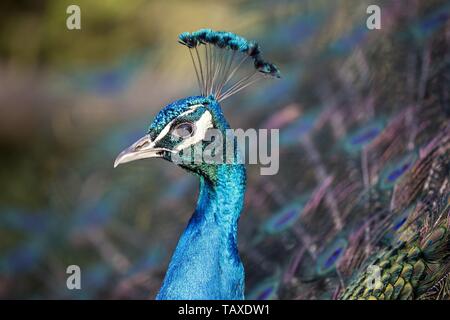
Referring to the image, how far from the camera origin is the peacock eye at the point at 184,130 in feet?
6.82

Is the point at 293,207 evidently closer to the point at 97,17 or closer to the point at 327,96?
the point at 327,96

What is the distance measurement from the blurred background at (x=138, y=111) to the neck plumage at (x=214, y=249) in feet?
3.25

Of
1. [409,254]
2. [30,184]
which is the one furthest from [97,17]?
[409,254]

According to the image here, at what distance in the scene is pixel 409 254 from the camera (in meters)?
2.39

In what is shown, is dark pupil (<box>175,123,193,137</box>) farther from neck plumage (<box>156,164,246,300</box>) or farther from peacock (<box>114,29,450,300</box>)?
neck plumage (<box>156,164,246,300</box>)

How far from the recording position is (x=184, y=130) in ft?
6.87

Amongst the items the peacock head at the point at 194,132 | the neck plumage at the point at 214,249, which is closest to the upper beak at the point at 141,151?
the peacock head at the point at 194,132

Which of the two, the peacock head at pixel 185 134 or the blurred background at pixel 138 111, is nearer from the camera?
the peacock head at pixel 185 134

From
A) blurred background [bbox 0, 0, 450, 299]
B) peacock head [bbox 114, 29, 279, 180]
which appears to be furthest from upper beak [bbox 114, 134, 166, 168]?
blurred background [bbox 0, 0, 450, 299]

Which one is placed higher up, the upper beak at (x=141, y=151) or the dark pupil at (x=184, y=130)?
the dark pupil at (x=184, y=130)

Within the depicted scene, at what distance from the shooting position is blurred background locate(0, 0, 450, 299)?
10.4ft

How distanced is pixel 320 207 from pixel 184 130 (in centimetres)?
105

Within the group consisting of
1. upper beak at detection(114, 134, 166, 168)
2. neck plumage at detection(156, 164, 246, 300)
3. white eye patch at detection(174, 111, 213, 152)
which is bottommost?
neck plumage at detection(156, 164, 246, 300)

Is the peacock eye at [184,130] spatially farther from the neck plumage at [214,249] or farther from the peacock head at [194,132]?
the neck plumage at [214,249]
